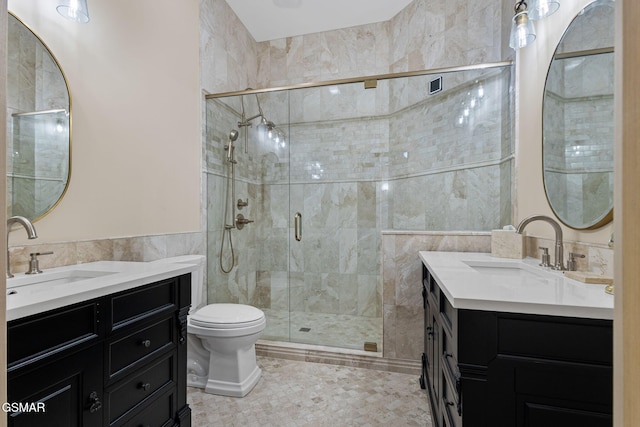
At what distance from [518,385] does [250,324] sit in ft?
4.70

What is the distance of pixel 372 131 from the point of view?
9.19ft

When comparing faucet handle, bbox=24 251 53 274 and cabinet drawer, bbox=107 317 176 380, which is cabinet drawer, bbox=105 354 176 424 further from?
faucet handle, bbox=24 251 53 274

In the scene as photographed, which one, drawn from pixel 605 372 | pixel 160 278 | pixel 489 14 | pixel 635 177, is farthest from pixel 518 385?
pixel 489 14

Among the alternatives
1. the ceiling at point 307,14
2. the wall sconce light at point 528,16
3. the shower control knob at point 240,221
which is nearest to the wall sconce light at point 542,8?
the wall sconce light at point 528,16

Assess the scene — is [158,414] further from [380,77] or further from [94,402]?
[380,77]

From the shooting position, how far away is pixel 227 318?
186cm

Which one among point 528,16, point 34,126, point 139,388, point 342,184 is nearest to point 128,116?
point 34,126

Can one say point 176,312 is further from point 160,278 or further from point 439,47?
point 439,47

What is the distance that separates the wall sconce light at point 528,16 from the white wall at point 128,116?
2131 mm

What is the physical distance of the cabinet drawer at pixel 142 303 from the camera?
3.61 feet

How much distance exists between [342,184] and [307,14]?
164 centimetres

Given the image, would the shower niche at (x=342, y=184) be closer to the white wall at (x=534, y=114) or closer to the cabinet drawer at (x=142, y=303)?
the white wall at (x=534, y=114)

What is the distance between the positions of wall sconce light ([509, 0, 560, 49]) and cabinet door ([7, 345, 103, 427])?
228 centimetres

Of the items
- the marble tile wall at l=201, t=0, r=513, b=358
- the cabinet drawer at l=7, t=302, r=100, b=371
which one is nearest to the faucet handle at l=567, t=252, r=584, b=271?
the marble tile wall at l=201, t=0, r=513, b=358
